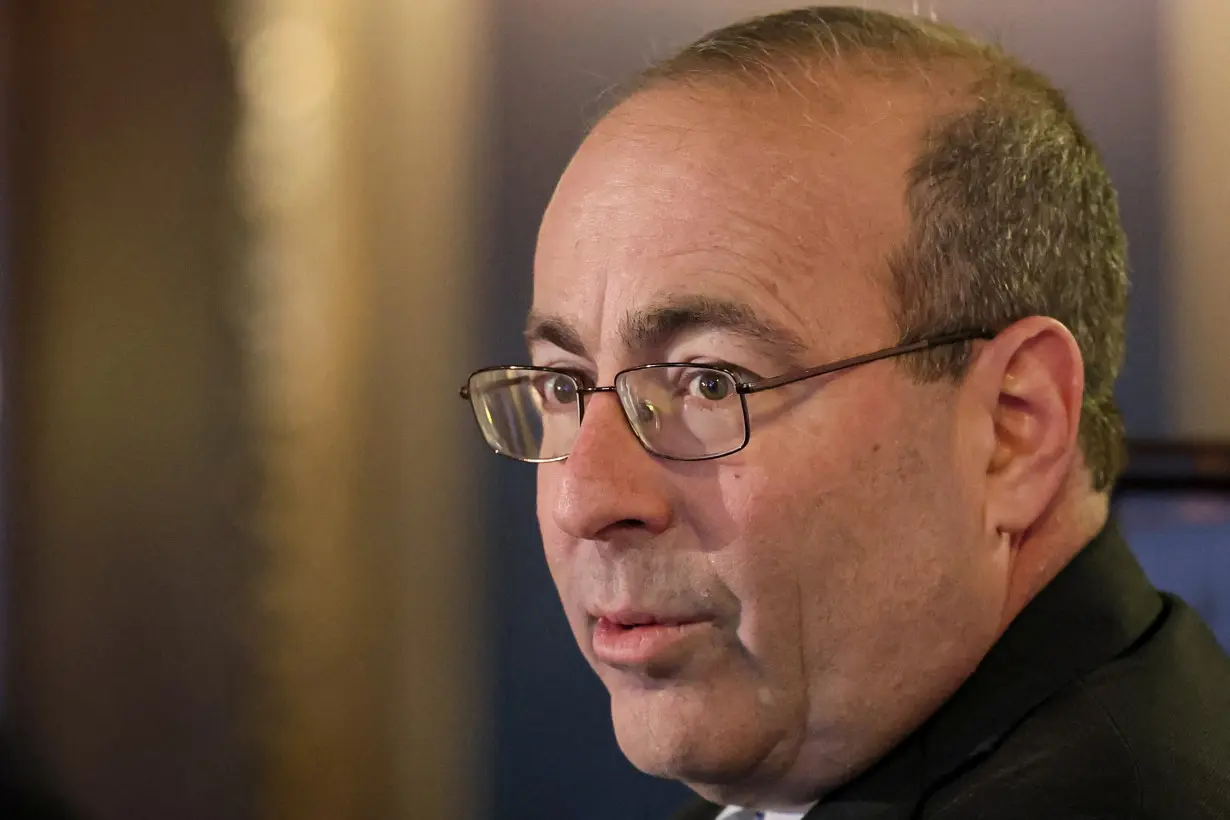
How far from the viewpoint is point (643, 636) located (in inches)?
37.0

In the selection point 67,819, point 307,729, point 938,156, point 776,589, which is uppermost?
point 938,156

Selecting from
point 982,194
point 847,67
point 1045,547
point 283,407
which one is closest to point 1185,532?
point 1045,547

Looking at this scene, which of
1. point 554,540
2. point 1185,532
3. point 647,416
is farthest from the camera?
point 1185,532

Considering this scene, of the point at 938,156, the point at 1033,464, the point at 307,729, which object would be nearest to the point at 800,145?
the point at 938,156

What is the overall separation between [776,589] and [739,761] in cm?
15

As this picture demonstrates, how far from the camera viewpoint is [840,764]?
36.6 inches

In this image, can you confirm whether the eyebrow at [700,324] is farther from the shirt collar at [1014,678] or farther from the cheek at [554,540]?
the shirt collar at [1014,678]

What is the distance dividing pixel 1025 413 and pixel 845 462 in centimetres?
17

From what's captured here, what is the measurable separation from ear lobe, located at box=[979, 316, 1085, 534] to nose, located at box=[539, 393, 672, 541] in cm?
27

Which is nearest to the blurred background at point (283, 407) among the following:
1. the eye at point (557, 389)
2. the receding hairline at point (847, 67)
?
the eye at point (557, 389)

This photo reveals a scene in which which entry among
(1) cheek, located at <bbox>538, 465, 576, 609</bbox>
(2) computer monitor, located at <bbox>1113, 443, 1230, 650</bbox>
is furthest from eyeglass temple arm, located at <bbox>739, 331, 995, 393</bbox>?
(2) computer monitor, located at <bbox>1113, 443, 1230, 650</bbox>

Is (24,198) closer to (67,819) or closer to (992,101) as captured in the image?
(67,819)

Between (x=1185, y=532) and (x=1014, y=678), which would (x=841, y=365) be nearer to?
(x=1014, y=678)

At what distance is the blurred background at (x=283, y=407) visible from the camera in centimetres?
186
